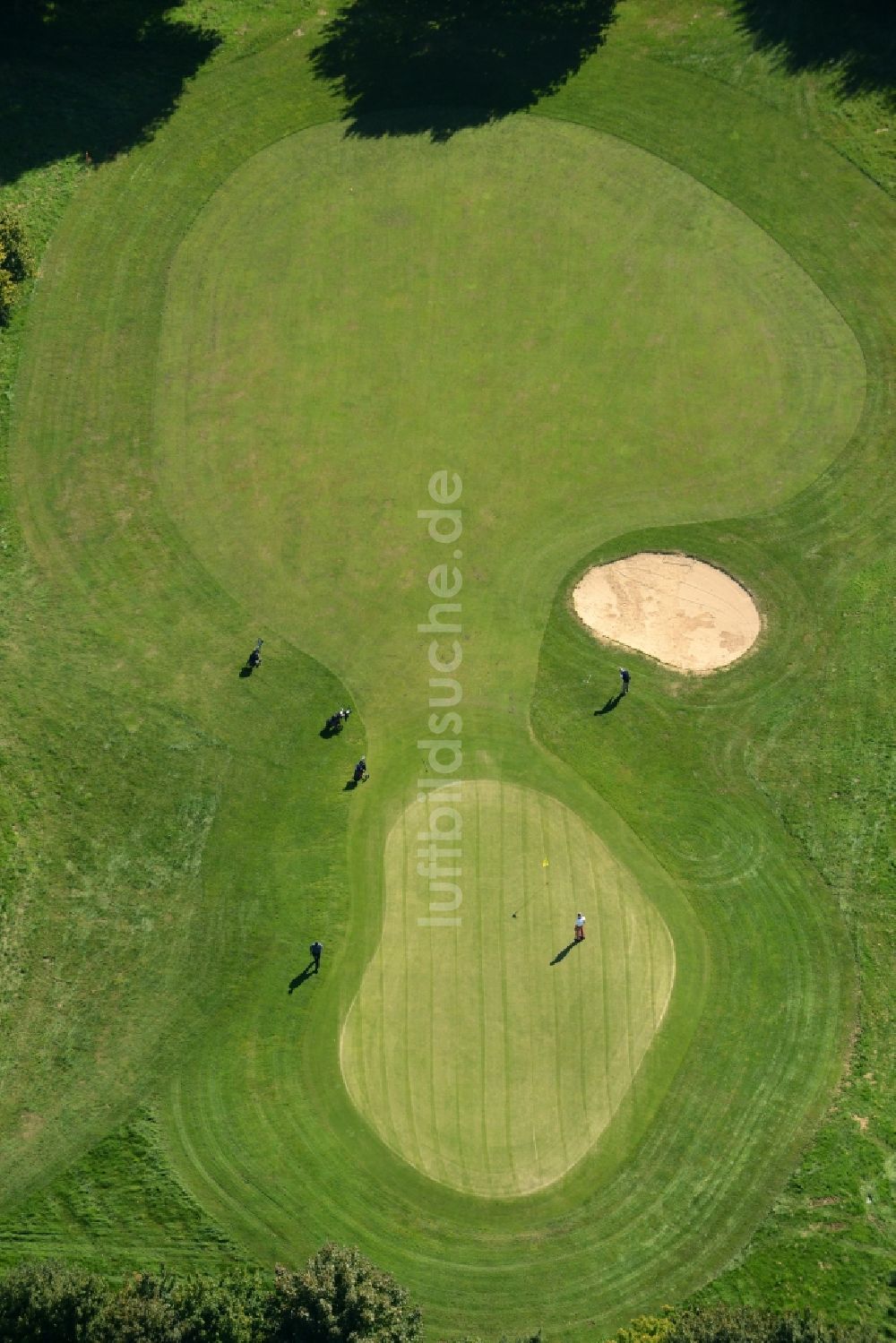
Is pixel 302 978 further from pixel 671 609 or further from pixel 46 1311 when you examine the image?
pixel 671 609

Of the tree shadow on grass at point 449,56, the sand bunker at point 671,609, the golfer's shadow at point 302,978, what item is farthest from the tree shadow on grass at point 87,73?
the golfer's shadow at point 302,978

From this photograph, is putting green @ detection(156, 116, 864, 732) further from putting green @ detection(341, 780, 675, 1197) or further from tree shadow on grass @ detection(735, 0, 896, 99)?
tree shadow on grass @ detection(735, 0, 896, 99)

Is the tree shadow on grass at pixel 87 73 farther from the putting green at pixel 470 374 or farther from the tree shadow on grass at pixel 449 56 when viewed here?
the tree shadow on grass at pixel 449 56

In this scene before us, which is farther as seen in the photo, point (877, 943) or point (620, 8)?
point (620, 8)

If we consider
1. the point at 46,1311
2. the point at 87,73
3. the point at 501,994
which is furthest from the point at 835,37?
the point at 46,1311

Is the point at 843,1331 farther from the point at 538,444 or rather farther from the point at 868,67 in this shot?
the point at 868,67

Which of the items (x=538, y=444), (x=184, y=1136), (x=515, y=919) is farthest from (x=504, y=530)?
(x=184, y=1136)
